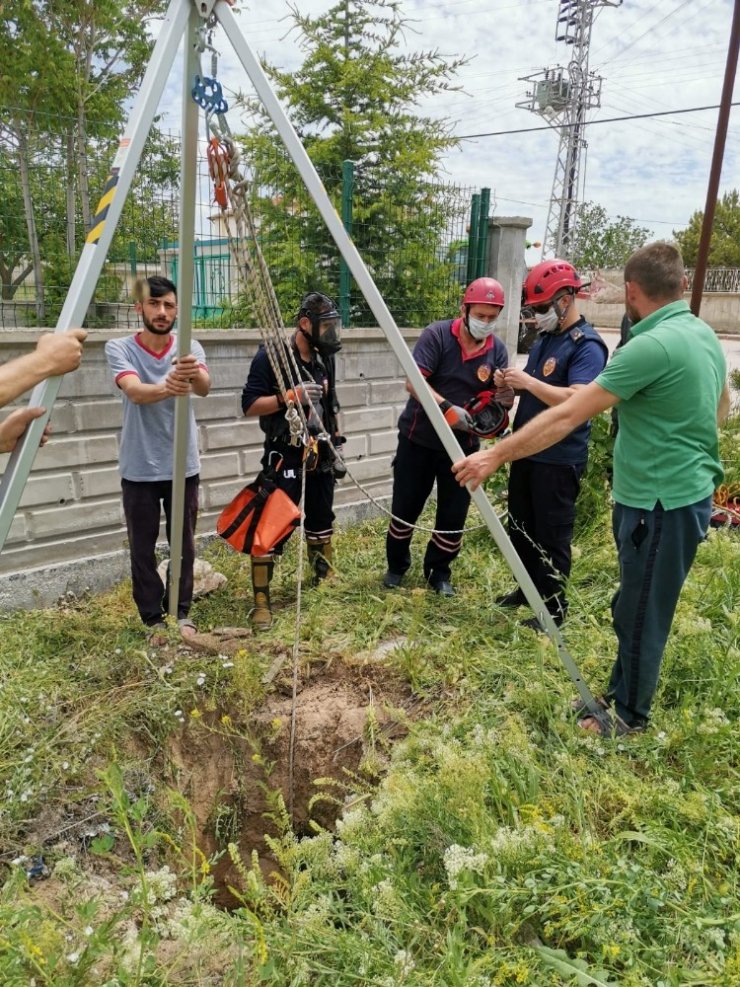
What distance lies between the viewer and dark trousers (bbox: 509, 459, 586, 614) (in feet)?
11.1

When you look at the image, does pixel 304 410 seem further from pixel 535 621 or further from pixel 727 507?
pixel 727 507

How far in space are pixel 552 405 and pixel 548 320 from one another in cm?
43

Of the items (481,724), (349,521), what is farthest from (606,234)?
(481,724)

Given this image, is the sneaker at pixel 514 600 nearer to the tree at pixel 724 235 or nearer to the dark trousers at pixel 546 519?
the dark trousers at pixel 546 519

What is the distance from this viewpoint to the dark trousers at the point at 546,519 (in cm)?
338

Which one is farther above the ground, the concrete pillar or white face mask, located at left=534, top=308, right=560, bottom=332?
the concrete pillar

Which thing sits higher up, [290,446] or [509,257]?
[509,257]

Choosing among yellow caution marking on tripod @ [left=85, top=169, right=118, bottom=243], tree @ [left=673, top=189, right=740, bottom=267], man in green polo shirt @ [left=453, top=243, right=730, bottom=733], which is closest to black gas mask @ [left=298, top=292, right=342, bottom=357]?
man in green polo shirt @ [left=453, top=243, right=730, bottom=733]

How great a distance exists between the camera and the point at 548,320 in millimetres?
3281

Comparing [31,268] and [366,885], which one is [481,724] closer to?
[366,885]

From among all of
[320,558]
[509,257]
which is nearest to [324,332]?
[320,558]

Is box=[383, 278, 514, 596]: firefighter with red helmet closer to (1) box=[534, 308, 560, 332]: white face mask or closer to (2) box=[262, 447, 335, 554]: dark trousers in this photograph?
(1) box=[534, 308, 560, 332]: white face mask

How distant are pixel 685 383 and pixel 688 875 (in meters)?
1.49

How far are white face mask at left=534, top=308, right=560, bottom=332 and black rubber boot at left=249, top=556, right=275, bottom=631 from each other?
1852 millimetres
